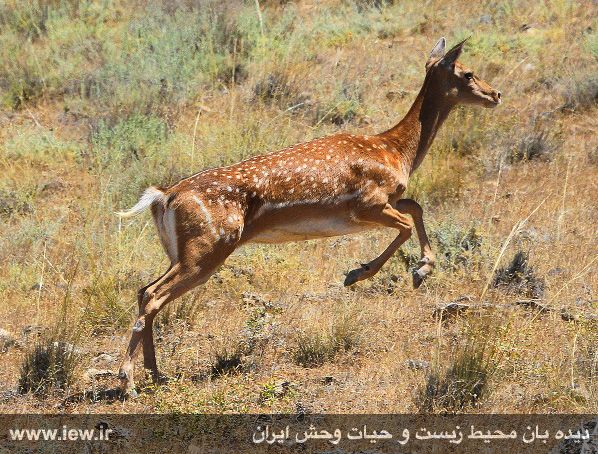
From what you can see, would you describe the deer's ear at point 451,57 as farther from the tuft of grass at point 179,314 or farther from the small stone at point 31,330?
the small stone at point 31,330

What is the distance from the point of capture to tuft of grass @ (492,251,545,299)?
9859 mm

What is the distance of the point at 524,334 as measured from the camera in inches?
339

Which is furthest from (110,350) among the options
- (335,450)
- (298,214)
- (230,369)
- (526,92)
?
(526,92)

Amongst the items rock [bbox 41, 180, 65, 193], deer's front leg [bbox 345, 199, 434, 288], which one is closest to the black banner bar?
deer's front leg [bbox 345, 199, 434, 288]

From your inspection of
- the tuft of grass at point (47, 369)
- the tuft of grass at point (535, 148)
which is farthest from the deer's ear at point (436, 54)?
the tuft of grass at point (47, 369)

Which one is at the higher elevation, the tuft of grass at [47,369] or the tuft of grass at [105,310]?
the tuft of grass at [47,369]

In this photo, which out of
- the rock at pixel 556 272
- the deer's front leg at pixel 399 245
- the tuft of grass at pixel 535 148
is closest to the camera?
the deer's front leg at pixel 399 245

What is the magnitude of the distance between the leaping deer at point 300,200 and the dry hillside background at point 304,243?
0.62 m

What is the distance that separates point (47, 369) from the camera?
8.16 metres

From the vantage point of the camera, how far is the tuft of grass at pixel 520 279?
A: 9.86m

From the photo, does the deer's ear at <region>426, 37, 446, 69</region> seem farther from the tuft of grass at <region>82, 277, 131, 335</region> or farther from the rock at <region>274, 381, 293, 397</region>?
the rock at <region>274, 381, 293, 397</region>

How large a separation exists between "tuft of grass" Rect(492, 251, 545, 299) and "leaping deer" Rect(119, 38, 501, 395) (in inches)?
39.6

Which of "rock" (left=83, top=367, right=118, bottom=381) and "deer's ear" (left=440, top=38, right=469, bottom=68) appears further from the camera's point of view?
"deer's ear" (left=440, top=38, right=469, bottom=68)

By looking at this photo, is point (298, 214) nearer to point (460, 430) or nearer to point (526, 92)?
A: point (460, 430)
